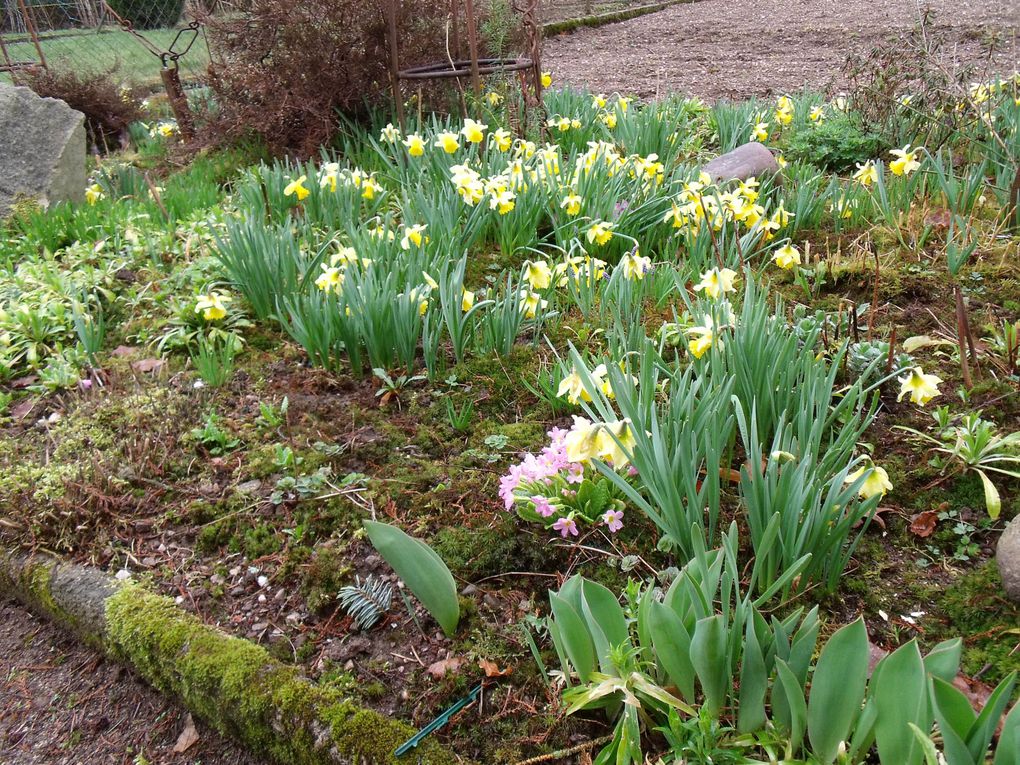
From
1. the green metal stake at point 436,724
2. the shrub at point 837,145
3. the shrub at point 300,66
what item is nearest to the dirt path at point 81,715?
the green metal stake at point 436,724

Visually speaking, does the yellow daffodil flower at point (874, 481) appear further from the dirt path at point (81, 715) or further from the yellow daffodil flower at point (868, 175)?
the yellow daffodil flower at point (868, 175)

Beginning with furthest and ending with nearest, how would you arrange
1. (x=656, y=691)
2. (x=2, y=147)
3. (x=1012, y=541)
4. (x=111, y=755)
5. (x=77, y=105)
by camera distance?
(x=77, y=105) → (x=2, y=147) → (x=111, y=755) → (x=1012, y=541) → (x=656, y=691)

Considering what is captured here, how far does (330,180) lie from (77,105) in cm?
518

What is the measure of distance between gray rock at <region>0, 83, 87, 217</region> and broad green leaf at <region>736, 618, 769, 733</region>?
495cm

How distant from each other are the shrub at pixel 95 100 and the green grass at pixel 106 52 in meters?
0.87

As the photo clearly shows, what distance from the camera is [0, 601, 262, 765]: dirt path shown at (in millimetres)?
1741

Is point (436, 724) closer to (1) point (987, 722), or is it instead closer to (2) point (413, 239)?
(1) point (987, 722)

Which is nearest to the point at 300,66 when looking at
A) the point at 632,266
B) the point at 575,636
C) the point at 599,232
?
the point at 599,232

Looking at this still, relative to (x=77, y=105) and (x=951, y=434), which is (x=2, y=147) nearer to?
(x=77, y=105)

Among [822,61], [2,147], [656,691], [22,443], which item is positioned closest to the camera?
[656,691]

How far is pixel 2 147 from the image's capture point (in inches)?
189

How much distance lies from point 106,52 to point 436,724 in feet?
35.6

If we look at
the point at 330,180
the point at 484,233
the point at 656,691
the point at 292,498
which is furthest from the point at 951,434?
the point at 330,180

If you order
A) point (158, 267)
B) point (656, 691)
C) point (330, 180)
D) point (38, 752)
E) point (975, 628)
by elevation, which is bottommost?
point (38, 752)
